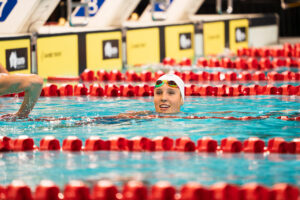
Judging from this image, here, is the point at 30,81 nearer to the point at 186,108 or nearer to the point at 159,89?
the point at 159,89

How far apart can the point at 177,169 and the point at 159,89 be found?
2.51 metres

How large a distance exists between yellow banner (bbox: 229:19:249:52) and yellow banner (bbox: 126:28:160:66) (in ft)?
11.2

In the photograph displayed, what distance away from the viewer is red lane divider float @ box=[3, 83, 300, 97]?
916 centimetres

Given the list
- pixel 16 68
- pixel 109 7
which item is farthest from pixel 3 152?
pixel 109 7

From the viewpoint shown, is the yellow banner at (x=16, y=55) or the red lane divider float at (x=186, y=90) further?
the yellow banner at (x=16, y=55)

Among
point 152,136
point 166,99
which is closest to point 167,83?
point 166,99

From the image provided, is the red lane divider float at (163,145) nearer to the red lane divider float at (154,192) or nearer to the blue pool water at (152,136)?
the blue pool water at (152,136)

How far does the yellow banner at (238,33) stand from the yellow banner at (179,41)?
1.74 metres

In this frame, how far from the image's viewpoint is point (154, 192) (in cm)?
392

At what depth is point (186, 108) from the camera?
26.5 feet

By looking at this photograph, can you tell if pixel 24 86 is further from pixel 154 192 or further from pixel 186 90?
pixel 186 90

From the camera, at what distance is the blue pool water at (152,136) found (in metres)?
4.57

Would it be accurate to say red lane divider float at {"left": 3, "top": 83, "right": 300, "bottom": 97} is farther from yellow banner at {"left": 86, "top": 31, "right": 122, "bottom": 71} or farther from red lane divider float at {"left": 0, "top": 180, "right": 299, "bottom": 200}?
red lane divider float at {"left": 0, "top": 180, "right": 299, "bottom": 200}

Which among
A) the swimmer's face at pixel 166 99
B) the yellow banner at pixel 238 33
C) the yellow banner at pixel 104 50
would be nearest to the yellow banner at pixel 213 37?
the yellow banner at pixel 238 33
